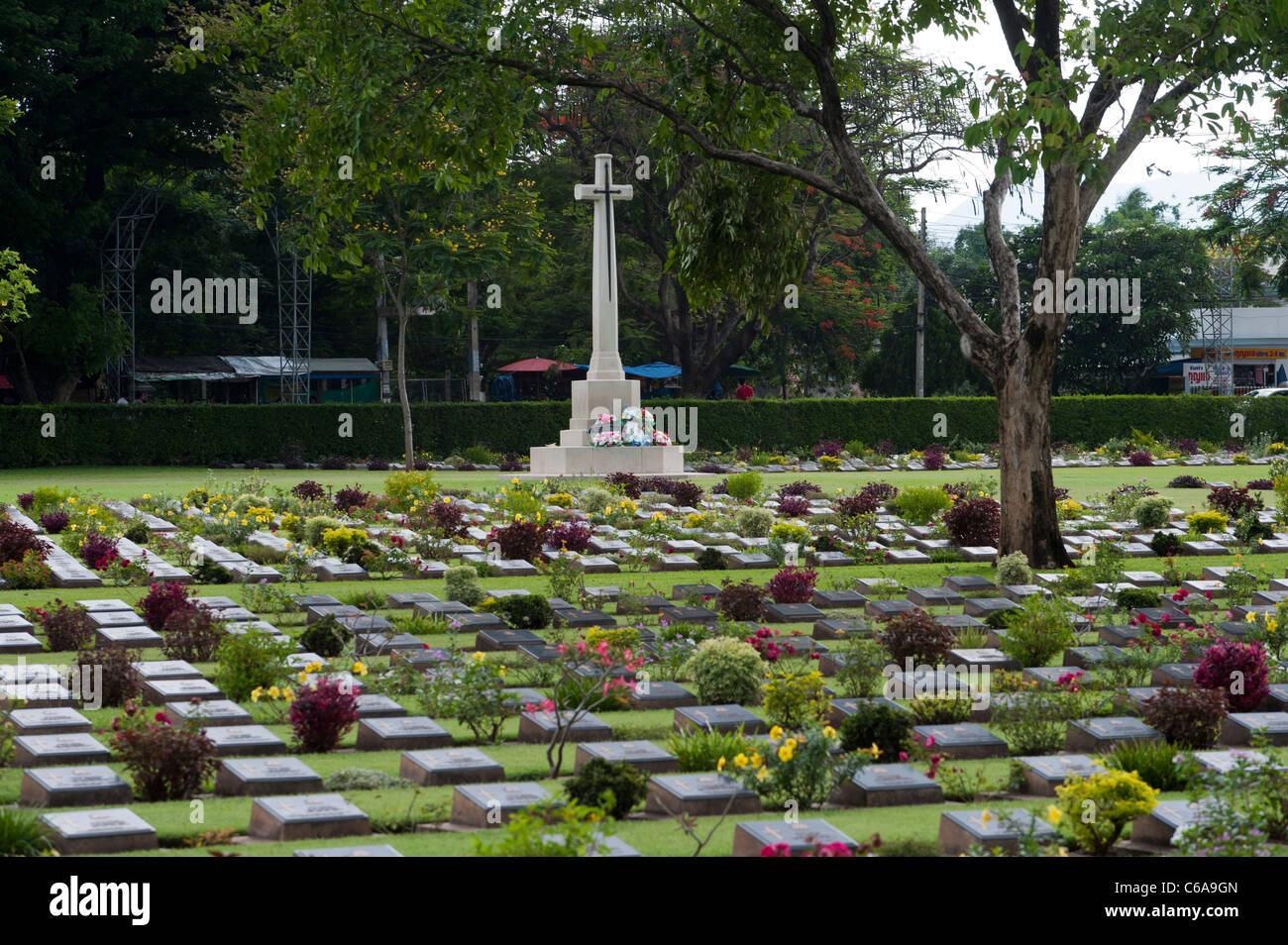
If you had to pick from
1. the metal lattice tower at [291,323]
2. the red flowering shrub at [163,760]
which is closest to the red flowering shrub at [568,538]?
the red flowering shrub at [163,760]

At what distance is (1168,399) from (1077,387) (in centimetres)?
1285

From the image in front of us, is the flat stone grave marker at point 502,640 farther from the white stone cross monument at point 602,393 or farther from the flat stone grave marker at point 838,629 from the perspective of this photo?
the white stone cross monument at point 602,393

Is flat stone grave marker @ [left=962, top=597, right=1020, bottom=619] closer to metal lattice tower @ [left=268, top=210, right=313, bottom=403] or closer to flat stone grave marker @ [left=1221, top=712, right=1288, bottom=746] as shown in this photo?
flat stone grave marker @ [left=1221, top=712, right=1288, bottom=746]

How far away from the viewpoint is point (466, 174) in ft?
53.0

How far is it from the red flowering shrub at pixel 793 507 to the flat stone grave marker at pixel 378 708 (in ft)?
40.2

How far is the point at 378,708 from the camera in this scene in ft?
28.7

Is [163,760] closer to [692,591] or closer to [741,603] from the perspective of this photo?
[741,603]

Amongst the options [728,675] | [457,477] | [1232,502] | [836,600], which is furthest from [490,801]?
[457,477]

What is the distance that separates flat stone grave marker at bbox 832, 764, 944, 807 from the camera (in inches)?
274

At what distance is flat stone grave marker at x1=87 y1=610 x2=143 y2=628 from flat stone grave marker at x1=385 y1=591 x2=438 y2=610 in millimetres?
2246

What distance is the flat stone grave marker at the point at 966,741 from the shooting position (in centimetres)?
798

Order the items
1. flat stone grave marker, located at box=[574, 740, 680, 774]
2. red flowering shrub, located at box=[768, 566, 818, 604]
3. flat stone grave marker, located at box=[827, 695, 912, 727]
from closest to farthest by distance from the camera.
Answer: flat stone grave marker, located at box=[574, 740, 680, 774], flat stone grave marker, located at box=[827, 695, 912, 727], red flowering shrub, located at box=[768, 566, 818, 604]

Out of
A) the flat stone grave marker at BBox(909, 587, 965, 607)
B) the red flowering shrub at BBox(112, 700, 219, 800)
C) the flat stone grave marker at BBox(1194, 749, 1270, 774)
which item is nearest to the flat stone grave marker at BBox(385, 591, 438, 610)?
the flat stone grave marker at BBox(909, 587, 965, 607)

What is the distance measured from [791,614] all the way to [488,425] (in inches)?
961
